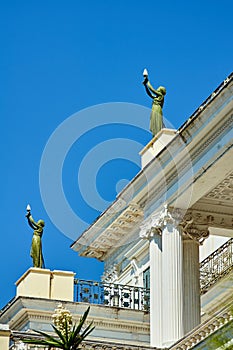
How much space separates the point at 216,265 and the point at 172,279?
5.96 metres

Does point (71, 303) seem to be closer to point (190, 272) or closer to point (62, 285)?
point (62, 285)

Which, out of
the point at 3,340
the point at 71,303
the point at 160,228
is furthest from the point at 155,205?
the point at 3,340

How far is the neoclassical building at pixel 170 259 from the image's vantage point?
97.5 ft

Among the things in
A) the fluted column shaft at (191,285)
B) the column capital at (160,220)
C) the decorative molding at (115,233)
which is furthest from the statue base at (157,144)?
the fluted column shaft at (191,285)

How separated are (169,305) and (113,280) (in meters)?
10.2

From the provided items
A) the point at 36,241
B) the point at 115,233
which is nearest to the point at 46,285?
the point at 36,241

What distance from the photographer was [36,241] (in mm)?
36375

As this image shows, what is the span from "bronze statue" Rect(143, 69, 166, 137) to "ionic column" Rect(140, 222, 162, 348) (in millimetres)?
2386

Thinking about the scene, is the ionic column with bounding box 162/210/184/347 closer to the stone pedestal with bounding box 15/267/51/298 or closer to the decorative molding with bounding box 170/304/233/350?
the decorative molding with bounding box 170/304/233/350

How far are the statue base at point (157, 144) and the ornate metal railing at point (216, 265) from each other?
13.7 ft

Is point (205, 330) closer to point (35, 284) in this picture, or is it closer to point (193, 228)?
point (193, 228)

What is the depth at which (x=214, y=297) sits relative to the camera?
119 ft

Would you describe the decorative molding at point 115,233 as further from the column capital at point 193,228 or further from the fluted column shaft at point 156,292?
the column capital at point 193,228

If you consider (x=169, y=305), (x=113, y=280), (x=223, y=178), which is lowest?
(x=169, y=305)
